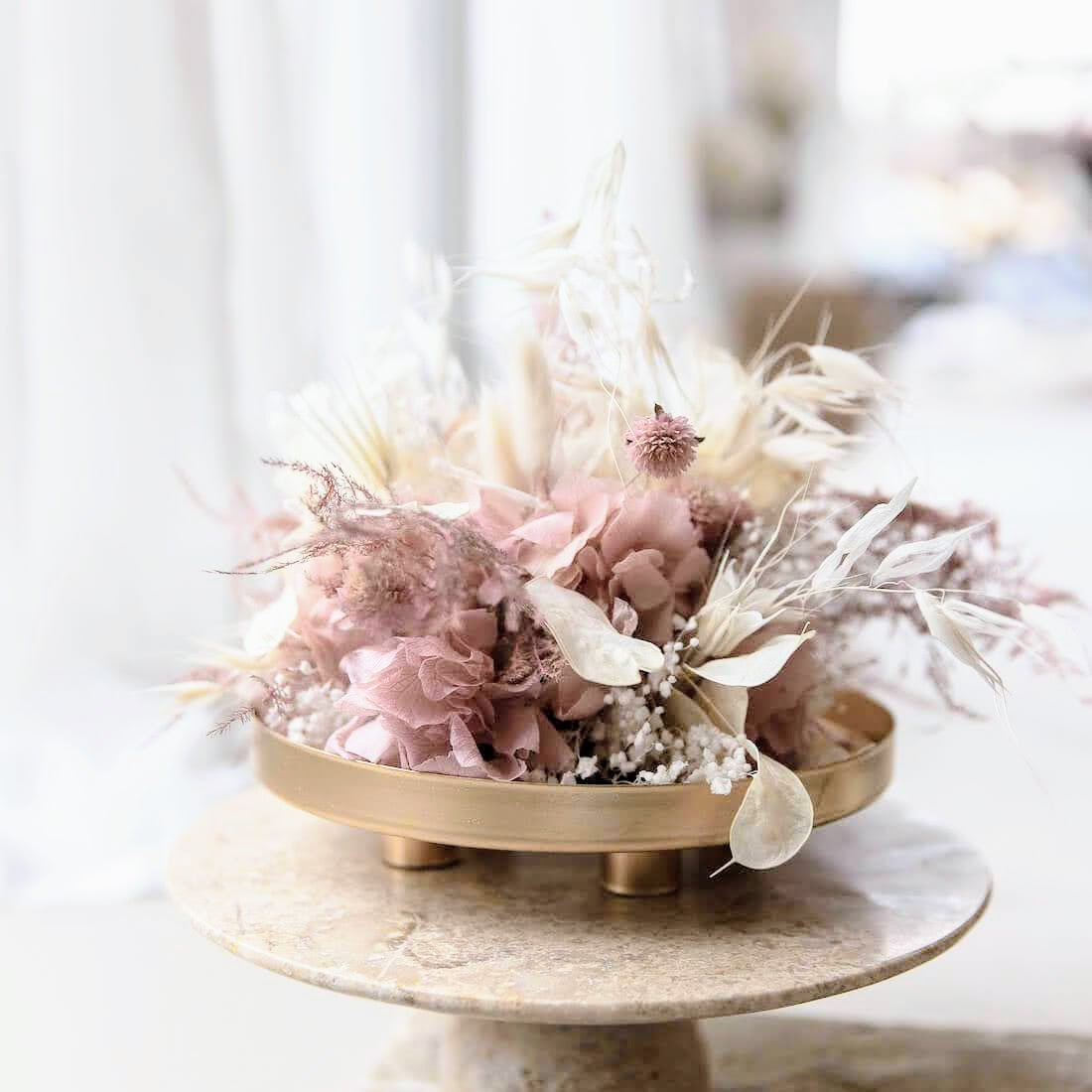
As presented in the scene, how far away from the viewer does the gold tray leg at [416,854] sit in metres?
0.88

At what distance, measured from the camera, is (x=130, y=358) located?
169cm

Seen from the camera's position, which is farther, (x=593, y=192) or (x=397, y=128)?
(x=397, y=128)

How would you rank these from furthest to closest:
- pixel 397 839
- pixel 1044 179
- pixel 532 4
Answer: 1. pixel 1044 179
2. pixel 532 4
3. pixel 397 839

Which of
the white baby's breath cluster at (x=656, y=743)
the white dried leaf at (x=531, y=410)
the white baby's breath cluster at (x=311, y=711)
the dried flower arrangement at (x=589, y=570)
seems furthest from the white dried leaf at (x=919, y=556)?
the white baby's breath cluster at (x=311, y=711)

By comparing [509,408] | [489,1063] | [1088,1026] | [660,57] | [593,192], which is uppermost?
[660,57]

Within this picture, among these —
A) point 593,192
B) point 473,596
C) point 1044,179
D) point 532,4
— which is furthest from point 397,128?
point 1044,179

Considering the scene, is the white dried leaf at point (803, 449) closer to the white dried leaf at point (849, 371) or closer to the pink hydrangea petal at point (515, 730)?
the white dried leaf at point (849, 371)

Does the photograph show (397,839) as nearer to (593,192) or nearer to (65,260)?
(593,192)

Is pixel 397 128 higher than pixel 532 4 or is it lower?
lower

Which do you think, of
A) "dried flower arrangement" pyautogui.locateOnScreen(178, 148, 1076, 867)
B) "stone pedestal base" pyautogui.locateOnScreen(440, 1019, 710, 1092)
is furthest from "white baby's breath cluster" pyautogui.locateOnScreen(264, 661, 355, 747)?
"stone pedestal base" pyautogui.locateOnScreen(440, 1019, 710, 1092)

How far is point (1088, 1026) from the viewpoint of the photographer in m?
1.29

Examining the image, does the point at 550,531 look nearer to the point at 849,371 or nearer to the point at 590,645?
the point at 590,645

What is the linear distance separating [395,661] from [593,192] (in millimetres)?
303

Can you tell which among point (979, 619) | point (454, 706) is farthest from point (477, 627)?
point (979, 619)
